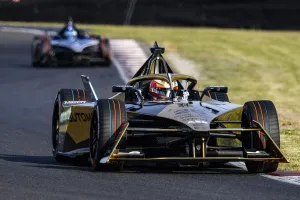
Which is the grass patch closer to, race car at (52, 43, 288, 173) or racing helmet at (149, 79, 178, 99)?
race car at (52, 43, 288, 173)

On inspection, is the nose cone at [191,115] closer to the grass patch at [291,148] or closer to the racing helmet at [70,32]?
the grass patch at [291,148]

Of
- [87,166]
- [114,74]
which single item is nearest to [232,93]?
[114,74]

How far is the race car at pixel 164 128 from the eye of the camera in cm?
1012

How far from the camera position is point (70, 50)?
1162 inches

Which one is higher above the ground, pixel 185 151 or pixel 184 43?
pixel 184 43

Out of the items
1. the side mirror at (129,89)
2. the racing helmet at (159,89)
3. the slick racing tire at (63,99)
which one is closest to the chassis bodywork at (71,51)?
the slick racing tire at (63,99)

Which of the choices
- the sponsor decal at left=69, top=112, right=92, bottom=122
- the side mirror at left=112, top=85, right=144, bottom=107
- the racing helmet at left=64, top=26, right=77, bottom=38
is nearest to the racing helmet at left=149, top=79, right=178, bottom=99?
the side mirror at left=112, top=85, right=144, bottom=107

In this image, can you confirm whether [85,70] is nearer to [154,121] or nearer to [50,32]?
[50,32]

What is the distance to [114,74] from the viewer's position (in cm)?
2644

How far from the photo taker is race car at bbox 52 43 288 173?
1012cm

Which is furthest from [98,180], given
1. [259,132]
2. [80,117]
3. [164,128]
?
[80,117]

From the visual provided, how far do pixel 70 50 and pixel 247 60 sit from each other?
20.3 ft

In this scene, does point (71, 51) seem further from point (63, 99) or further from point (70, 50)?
point (63, 99)

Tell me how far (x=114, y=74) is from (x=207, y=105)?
15.5 meters
